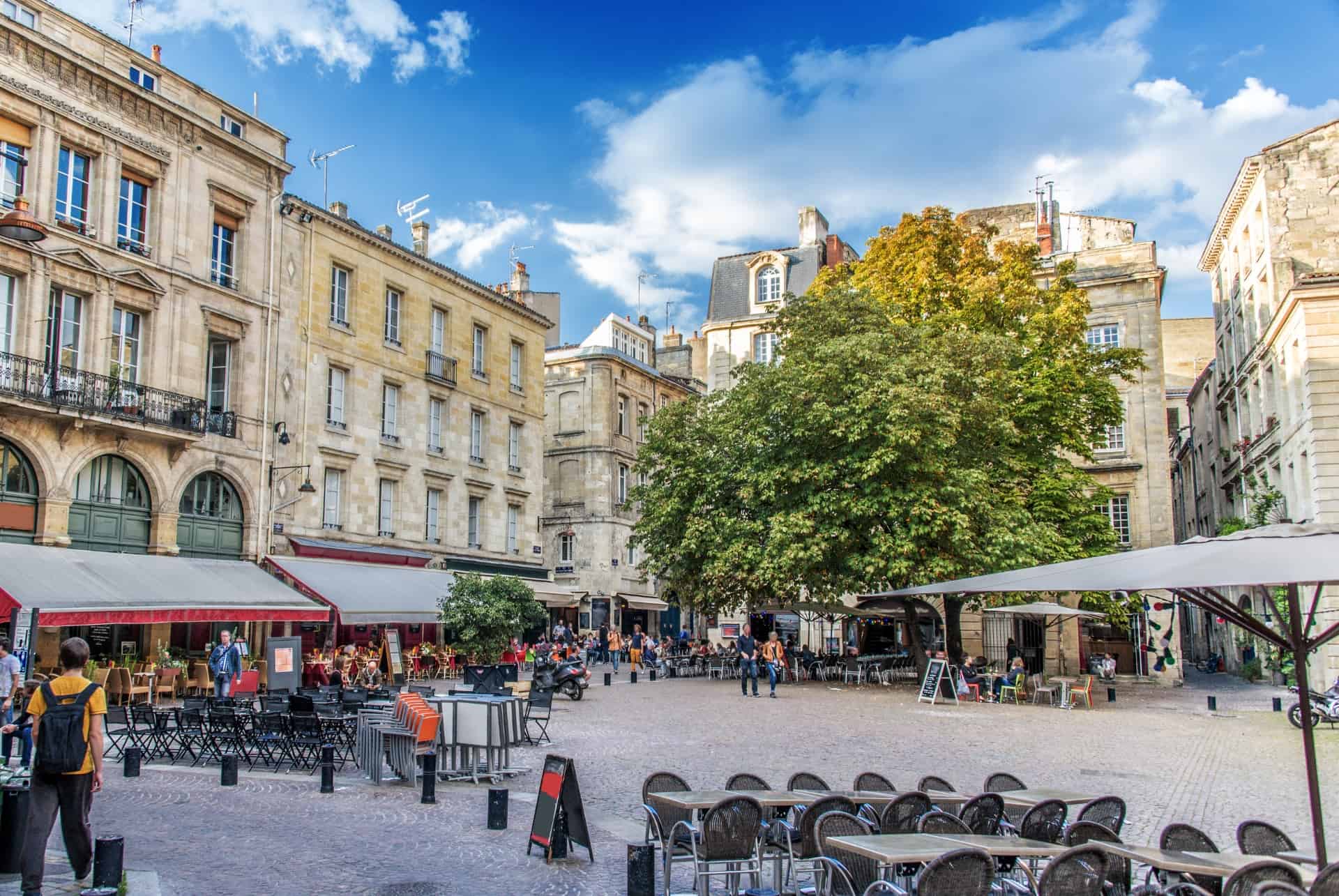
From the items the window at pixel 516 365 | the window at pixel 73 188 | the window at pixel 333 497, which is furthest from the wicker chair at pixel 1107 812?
the window at pixel 516 365

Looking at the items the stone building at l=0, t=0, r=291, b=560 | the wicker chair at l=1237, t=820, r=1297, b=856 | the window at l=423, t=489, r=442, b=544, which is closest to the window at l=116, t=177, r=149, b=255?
the stone building at l=0, t=0, r=291, b=560

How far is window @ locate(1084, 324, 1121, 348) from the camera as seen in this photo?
37.3m

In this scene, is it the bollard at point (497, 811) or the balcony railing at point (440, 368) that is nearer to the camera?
the bollard at point (497, 811)

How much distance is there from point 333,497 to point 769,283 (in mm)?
25664

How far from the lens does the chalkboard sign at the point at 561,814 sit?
805cm

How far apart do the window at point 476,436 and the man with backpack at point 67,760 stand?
2677cm

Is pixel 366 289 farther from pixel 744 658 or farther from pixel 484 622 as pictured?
pixel 744 658

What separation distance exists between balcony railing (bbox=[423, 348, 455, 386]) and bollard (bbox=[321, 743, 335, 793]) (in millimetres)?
21160

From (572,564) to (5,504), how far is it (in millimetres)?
26202

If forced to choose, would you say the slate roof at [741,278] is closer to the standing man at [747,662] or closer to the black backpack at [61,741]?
the standing man at [747,662]

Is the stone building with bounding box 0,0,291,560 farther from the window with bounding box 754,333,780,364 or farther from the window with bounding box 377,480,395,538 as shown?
the window with bounding box 754,333,780,364

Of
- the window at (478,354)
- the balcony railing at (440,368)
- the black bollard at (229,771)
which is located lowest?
the black bollard at (229,771)

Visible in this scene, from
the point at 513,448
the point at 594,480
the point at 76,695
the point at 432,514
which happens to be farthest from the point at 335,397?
the point at 76,695

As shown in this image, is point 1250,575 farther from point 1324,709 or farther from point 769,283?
point 769,283
